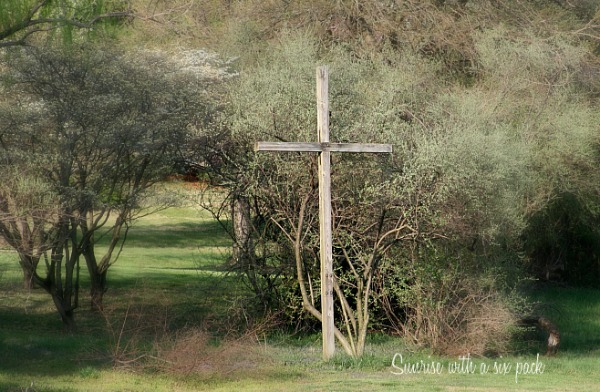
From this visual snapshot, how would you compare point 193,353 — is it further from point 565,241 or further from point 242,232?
point 565,241

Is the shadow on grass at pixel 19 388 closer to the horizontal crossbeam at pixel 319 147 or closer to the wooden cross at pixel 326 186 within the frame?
the wooden cross at pixel 326 186

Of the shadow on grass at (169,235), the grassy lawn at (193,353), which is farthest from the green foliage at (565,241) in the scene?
the shadow on grass at (169,235)

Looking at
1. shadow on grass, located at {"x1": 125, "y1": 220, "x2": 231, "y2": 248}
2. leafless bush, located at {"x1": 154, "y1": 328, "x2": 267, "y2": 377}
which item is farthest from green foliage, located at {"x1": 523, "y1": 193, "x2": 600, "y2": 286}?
shadow on grass, located at {"x1": 125, "y1": 220, "x2": 231, "y2": 248}

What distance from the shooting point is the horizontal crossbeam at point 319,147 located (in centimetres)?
1242

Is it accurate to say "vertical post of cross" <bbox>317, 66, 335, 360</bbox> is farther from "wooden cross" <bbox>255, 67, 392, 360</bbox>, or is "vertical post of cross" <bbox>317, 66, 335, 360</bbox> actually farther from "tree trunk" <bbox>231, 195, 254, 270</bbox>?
"tree trunk" <bbox>231, 195, 254, 270</bbox>

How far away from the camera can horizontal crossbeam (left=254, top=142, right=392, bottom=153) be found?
12.4 meters

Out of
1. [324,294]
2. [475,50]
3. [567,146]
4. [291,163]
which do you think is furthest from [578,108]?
[324,294]

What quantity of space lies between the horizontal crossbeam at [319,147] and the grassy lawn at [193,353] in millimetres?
2542

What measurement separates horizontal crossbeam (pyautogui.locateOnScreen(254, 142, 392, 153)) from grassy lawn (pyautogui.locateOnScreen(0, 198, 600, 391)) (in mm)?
2542

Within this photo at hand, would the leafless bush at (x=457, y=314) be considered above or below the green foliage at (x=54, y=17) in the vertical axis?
below

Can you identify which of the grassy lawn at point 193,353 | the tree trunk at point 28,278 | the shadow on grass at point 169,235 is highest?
the tree trunk at point 28,278

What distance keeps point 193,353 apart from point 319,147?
3167mm

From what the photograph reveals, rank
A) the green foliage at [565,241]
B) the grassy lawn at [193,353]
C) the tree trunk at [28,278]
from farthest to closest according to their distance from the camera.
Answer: the green foliage at [565,241] < the tree trunk at [28,278] < the grassy lawn at [193,353]

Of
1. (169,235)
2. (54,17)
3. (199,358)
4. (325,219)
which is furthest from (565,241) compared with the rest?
(199,358)
